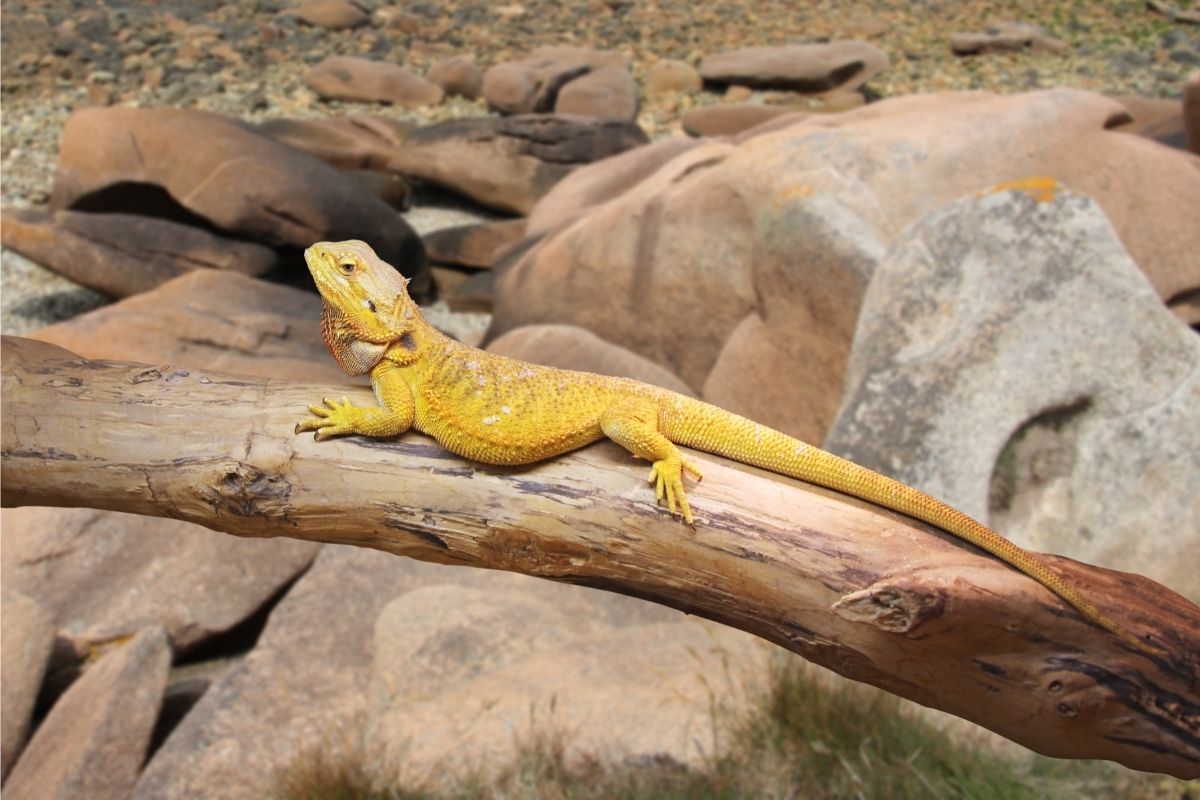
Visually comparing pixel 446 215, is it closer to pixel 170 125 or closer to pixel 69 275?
pixel 170 125

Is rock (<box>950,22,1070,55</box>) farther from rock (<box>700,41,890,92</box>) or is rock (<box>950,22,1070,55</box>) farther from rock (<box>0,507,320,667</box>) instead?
rock (<box>0,507,320,667</box>)

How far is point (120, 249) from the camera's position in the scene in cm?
841

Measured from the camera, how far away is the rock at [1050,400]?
4.55 m

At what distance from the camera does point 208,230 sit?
28.8 ft

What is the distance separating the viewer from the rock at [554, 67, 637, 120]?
10.2 metres

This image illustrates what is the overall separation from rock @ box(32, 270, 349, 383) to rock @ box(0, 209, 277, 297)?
1.01 meters

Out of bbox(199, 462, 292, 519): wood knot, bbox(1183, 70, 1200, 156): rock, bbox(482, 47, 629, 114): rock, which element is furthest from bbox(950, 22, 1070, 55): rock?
bbox(199, 462, 292, 519): wood knot

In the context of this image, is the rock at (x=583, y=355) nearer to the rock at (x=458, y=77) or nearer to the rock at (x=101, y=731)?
the rock at (x=101, y=731)

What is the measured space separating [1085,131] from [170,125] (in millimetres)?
7268

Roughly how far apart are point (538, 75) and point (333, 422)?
8541 mm

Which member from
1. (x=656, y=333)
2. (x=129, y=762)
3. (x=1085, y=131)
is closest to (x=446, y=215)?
(x=656, y=333)

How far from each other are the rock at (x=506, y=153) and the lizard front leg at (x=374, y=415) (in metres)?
7.87

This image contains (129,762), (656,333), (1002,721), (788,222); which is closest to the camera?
(1002,721)

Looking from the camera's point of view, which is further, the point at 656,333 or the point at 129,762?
the point at 656,333
